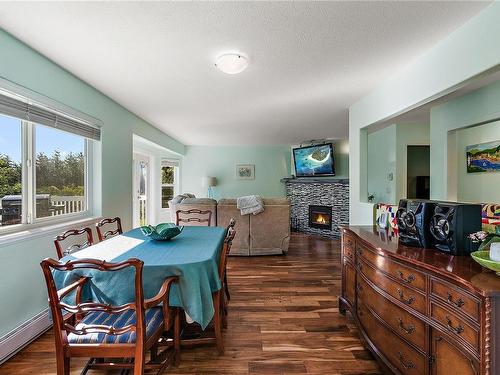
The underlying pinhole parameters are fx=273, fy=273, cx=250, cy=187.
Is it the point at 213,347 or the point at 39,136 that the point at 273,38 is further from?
the point at 213,347

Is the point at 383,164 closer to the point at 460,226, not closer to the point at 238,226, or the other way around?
the point at 238,226

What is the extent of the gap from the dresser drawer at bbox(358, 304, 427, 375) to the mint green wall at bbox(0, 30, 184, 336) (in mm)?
2602

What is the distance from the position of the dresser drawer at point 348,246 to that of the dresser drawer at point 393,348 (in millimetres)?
452

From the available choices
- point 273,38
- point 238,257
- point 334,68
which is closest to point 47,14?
point 273,38

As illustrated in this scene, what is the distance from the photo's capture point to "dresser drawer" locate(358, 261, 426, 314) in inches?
55.6

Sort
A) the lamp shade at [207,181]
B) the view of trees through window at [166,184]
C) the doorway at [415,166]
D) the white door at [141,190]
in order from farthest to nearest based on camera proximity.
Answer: the lamp shade at [207,181] < the view of trees through window at [166,184] < the white door at [141,190] < the doorway at [415,166]

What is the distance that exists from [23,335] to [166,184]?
5465mm

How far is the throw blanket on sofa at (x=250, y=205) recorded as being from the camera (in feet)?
15.3

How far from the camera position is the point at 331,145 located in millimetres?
6645

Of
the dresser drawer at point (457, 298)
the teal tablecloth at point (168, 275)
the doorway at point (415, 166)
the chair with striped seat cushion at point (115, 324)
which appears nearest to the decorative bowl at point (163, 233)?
the teal tablecloth at point (168, 275)

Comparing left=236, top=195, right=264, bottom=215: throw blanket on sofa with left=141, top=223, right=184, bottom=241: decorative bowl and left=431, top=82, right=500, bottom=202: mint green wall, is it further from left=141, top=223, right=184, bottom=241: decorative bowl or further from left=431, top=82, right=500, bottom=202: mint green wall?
left=431, top=82, right=500, bottom=202: mint green wall

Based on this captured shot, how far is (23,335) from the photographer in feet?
6.84

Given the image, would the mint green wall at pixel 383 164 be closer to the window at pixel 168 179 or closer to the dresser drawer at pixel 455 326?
the dresser drawer at pixel 455 326

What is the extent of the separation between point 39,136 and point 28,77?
55 cm
